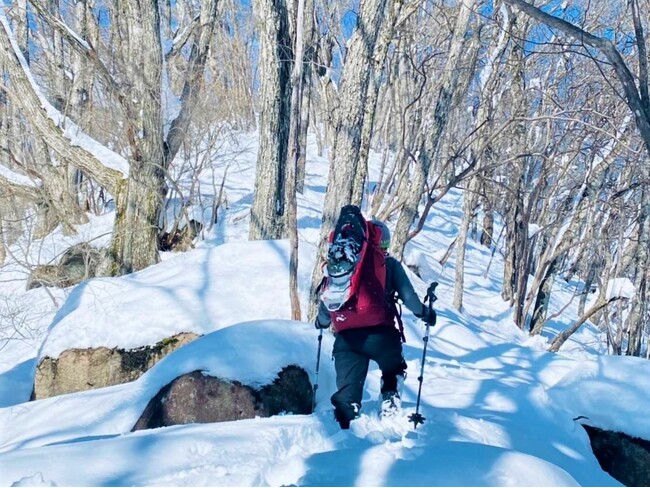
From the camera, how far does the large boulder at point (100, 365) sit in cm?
772

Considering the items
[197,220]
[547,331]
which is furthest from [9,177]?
[547,331]

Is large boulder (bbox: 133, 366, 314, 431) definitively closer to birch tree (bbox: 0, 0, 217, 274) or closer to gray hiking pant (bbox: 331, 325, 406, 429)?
gray hiking pant (bbox: 331, 325, 406, 429)

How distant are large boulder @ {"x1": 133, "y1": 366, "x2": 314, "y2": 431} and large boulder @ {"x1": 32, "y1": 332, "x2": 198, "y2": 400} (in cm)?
230

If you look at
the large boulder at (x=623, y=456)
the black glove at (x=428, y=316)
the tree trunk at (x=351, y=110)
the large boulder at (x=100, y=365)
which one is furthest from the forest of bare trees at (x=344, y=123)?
the large boulder at (x=623, y=456)

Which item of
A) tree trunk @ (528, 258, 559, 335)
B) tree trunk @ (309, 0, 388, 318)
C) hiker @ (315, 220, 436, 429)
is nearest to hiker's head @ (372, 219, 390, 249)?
hiker @ (315, 220, 436, 429)

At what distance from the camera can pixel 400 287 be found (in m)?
4.55

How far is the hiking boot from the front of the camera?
15.0 ft

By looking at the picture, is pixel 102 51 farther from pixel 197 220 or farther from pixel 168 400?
pixel 168 400

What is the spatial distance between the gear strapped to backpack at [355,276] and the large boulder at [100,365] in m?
3.81

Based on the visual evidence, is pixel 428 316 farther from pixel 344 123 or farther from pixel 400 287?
pixel 344 123

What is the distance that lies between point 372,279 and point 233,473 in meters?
Answer: 1.72

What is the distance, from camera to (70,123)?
1105 cm

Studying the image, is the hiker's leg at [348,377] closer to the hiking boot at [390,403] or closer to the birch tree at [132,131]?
the hiking boot at [390,403]

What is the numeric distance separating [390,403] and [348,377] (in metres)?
0.38
